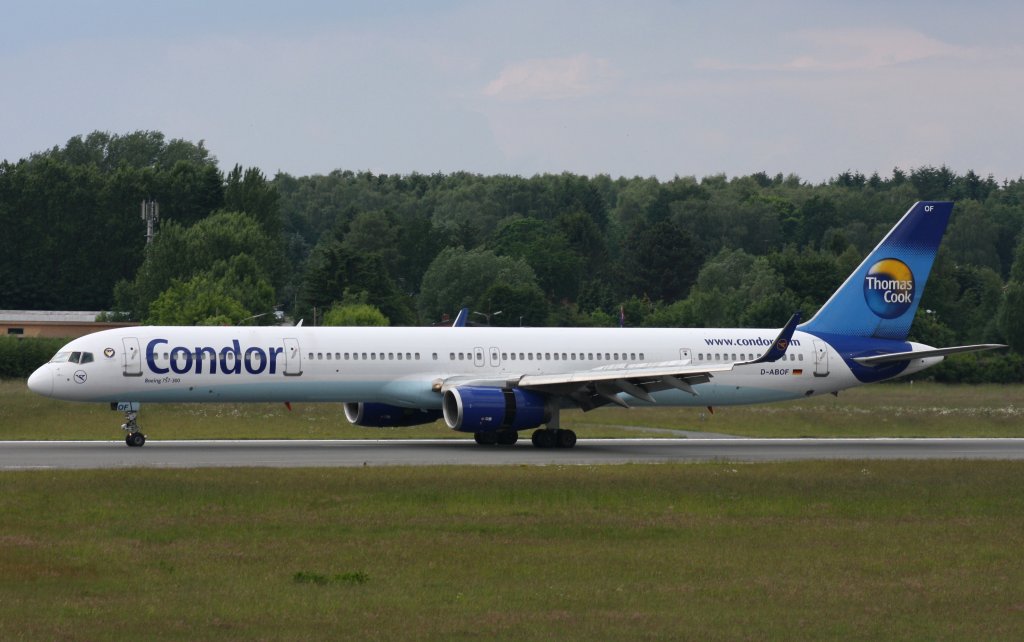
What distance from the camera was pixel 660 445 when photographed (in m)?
46.2

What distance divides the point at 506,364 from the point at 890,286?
42.7ft

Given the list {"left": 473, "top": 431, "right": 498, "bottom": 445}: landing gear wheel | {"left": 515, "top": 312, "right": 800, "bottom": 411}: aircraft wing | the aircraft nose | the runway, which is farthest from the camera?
{"left": 473, "top": 431, "right": 498, "bottom": 445}: landing gear wheel

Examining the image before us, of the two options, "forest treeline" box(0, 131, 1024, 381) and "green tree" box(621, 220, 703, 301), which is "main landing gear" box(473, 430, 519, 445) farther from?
"green tree" box(621, 220, 703, 301)

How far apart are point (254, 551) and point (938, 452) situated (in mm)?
26914

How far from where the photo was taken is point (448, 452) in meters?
40.9

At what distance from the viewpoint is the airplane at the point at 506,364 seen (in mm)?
41844

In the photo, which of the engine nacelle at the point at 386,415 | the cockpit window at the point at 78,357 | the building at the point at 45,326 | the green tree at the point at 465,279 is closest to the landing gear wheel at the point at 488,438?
the engine nacelle at the point at 386,415

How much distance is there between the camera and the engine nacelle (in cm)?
4509

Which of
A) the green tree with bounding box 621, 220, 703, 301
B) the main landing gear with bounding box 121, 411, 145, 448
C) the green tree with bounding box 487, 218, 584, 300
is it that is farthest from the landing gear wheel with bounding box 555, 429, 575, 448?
the green tree with bounding box 621, 220, 703, 301

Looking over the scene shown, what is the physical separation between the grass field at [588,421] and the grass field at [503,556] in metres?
19.0

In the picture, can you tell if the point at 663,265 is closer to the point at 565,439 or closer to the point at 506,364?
the point at 506,364

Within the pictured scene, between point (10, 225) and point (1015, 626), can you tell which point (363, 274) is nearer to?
point (10, 225)

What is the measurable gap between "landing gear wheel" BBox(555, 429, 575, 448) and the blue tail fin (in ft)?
31.5

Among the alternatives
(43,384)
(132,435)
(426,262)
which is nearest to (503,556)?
(132,435)
